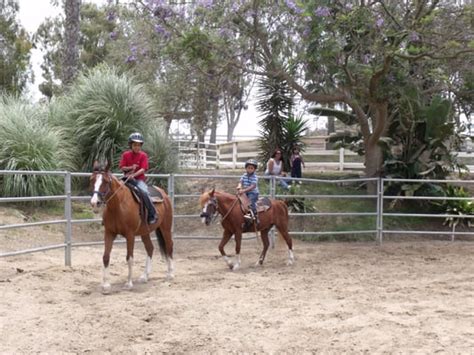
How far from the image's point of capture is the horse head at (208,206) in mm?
9578

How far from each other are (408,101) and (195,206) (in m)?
5.79

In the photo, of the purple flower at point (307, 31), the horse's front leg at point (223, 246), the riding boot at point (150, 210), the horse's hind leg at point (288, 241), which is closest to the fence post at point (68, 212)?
the riding boot at point (150, 210)

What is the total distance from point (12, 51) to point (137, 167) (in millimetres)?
28719

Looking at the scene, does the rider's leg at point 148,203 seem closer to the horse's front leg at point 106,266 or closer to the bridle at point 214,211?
the horse's front leg at point 106,266

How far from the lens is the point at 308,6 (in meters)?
11.7

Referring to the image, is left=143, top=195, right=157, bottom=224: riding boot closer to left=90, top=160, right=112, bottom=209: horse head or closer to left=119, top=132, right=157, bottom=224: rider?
left=119, top=132, right=157, bottom=224: rider

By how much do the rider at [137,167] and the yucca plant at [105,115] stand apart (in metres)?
6.28

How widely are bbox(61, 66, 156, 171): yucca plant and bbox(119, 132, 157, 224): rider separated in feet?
20.6

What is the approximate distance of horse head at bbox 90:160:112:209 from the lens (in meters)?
7.47

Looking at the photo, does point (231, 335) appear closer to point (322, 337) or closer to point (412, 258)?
point (322, 337)

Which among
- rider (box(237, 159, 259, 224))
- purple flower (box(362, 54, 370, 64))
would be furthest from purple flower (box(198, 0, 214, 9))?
rider (box(237, 159, 259, 224))

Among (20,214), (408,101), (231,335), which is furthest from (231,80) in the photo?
(231,335)

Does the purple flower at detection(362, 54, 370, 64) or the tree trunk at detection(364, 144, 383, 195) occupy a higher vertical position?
the purple flower at detection(362, 54, 370, 64)

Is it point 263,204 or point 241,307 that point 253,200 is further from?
point 241,307
